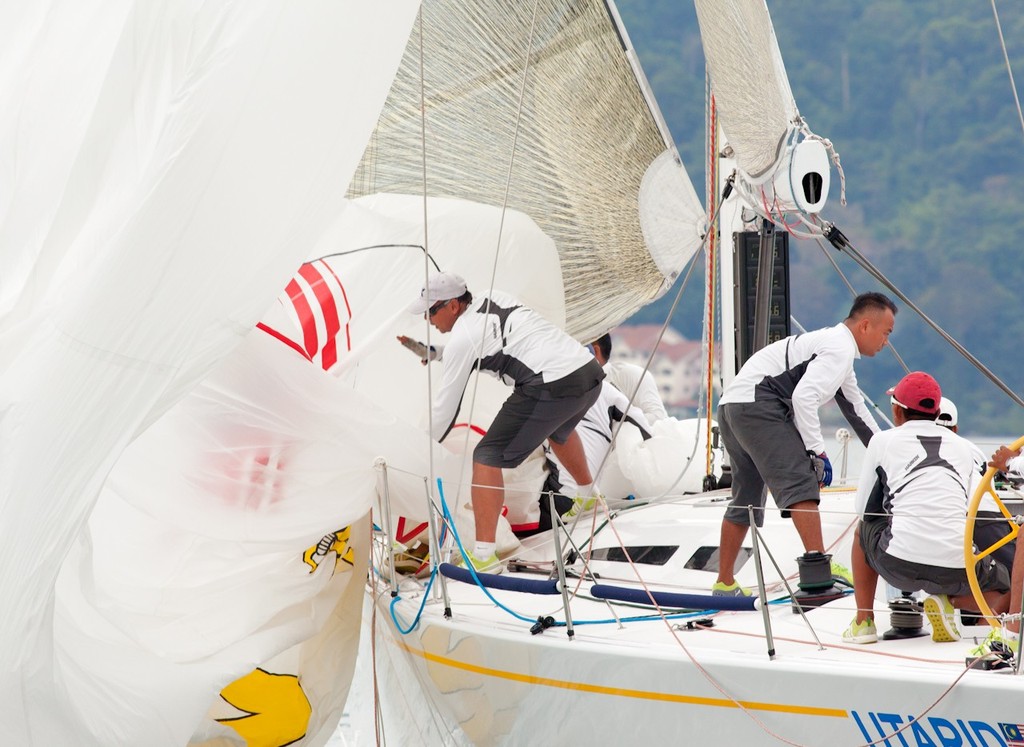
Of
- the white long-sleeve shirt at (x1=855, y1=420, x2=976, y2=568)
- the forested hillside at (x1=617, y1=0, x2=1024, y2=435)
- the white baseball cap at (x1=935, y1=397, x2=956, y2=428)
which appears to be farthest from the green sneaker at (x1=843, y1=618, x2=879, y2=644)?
the forested hillside at (x1=617, y1=0, x2=1024, y2=435)

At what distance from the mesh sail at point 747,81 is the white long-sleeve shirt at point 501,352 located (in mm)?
732

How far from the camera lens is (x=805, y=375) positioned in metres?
3.12

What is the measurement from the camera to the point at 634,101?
4531 millimetres

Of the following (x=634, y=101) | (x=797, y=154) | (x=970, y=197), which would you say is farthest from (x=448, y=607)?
(x=970, y=197)

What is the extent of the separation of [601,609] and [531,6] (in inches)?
88.5

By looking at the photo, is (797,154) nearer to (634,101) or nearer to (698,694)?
(634,101)

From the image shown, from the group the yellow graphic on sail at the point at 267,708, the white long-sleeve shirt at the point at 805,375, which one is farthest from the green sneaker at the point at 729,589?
the yellow graphic on sail at the point at 267,708

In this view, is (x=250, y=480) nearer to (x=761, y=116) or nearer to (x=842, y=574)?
(x=842, y=574)

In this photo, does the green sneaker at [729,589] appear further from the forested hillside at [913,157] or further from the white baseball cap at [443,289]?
the forested hillside at [913,157]

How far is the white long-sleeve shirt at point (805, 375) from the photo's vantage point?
310 cm

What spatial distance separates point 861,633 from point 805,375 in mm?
718

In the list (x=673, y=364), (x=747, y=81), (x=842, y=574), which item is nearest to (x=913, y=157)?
(x=673, y=364)

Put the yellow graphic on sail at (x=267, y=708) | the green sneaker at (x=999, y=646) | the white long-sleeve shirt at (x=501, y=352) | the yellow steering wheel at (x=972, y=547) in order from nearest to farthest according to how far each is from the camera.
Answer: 1. the green sneaker at (x=999, y=646)
2. the yellow steering wheel at (x=972, y=547)
3. the yellow graphic on sail at (x=267, y=708)
4. the white long-sleeve shirt at (x=501, y=352)

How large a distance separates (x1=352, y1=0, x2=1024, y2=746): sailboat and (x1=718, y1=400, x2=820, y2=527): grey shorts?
0.13m
